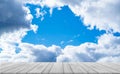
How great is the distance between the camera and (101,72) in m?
11.9

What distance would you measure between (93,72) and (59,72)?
4.05ft

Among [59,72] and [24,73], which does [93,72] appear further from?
→ [24,73]

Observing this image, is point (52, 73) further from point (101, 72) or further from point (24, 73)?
point (101, 72)

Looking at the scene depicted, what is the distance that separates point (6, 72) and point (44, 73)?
1.41 metres

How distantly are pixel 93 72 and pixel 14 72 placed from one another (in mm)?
2854

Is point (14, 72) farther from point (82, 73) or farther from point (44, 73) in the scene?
point (82, 73)

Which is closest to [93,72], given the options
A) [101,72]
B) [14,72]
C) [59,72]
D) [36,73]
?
[101,72]

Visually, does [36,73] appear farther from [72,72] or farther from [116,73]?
[116,73]

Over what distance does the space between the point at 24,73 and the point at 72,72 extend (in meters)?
1.73

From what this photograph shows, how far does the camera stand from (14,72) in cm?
1173

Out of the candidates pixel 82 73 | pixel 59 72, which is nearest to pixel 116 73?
pixel 82 73

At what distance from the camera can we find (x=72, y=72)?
465 inches

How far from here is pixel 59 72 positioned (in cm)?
1186

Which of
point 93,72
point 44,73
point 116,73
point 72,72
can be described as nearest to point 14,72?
point 44,73
